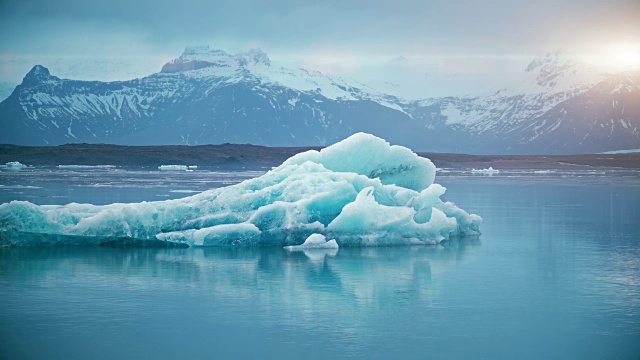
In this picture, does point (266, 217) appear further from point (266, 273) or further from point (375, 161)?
point (375, 161)

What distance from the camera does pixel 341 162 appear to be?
62.6ft

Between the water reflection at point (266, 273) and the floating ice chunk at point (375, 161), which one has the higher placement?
the floating ice chunk at point (375, 161)

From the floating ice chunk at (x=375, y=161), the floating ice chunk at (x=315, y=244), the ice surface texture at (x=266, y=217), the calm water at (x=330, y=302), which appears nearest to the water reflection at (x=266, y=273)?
the calm water at (x=330, y=302)

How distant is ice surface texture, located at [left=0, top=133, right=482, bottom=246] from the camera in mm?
16359

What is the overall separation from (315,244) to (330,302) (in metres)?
4.94

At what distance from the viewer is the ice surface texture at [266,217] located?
1636cm

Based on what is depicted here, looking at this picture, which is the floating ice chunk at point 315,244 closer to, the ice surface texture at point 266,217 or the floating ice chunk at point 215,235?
the ice surface texture at point 266,217

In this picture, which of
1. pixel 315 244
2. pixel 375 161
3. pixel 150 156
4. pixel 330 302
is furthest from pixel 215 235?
pixel 150 156

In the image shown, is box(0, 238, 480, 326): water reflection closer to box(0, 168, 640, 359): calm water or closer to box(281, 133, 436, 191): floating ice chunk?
box(0, 168, 640, 359): calm water

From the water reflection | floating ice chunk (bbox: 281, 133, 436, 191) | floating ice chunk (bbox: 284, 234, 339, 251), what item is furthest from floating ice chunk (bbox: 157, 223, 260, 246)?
floating ice chunk (bbox: 281, 133, 436, 191)

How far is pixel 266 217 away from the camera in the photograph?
16.8 m

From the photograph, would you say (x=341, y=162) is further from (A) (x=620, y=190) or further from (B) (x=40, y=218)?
(A) (x=620, y=190)

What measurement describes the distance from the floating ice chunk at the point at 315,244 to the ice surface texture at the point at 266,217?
321mm

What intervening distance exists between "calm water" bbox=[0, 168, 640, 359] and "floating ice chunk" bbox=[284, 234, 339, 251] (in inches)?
12.0
